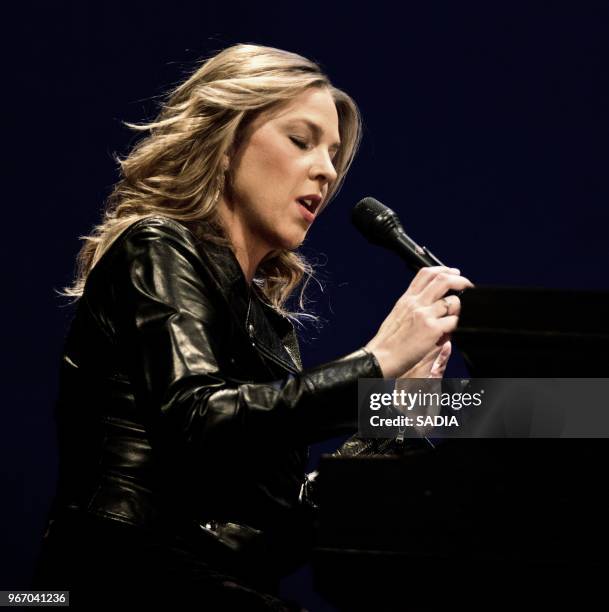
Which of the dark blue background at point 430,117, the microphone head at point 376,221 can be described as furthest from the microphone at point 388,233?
the dark blue background at point 430,117

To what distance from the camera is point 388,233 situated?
5.37ft

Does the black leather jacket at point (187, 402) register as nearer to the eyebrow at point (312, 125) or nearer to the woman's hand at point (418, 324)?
the woman's hand at point (418, 324)

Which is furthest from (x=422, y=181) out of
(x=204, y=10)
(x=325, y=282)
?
(x=204, y=10)

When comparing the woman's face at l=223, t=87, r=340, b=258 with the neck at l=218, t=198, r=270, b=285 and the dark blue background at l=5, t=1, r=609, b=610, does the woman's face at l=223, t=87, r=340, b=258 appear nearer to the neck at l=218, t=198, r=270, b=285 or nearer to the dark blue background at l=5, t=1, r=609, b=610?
the neck at l=218, t=198, r=270, b=285

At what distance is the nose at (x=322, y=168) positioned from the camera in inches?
68.6

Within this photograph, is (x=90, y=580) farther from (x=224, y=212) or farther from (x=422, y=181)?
(x=422, y=181)

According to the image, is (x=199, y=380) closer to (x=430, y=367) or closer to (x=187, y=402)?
(x=187, y=402)

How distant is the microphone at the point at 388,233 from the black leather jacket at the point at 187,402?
0.23 metres

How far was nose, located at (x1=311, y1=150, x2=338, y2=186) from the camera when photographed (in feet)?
5.72

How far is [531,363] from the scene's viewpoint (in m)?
1.10

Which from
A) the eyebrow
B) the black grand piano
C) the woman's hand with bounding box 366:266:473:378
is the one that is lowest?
the black grand piano

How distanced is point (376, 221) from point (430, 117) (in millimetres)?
1307

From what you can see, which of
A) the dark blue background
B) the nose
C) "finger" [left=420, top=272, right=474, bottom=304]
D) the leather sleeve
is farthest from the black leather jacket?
the dark blue background

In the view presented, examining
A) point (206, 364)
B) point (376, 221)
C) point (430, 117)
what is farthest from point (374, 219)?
point (430, 117)
